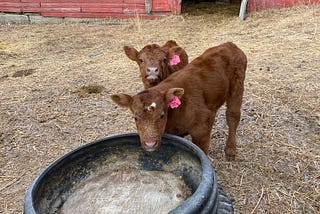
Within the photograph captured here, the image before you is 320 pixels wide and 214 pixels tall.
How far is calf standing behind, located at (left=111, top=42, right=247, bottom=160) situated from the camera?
2.76 metres

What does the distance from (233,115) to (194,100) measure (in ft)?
2.50

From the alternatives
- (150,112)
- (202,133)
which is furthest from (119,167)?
(202,133)

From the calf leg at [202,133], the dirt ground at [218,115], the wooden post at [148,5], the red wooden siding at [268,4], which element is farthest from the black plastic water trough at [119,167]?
the red wooden siding at [268,4]

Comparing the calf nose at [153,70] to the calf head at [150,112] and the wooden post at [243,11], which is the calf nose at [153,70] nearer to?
the calf head at [150,112]

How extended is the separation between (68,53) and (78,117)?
3520 mm

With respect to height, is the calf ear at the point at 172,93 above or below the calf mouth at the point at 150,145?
above

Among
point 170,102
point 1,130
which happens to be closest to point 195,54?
point 1,130

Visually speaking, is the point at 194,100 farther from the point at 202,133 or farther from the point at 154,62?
the point at 154,62

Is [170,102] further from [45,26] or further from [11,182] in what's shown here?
[45,26]

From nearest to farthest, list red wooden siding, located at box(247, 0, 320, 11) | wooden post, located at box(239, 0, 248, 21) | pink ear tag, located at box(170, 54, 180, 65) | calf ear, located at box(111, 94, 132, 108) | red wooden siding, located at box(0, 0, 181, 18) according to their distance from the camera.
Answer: calf ear, located at box(111, 94, 132, 108)
pink ear tag, located at box(170, 54, 180, 65)
wooden post, located at box(239, 0, 248, 21)
red wooden siding, located at box(247, 0, 320, 11)
red wooden siding, located at box(0, 0, 181, 18)

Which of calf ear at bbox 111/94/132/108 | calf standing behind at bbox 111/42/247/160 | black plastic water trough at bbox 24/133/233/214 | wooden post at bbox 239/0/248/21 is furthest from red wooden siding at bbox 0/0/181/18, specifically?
black plastic water trough at bbox 24/133/233/214

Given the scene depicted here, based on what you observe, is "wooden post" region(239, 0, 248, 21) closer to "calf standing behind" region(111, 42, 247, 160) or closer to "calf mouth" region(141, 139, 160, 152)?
"calf standing behind" region(111, 42, 247, 160)

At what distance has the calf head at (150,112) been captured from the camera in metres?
2.66

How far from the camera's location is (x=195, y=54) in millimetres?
7258
